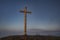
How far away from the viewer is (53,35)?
742cm

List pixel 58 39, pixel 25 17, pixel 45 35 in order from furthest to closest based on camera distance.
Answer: pixel 45 35 < pixel 58 39 < pixel 25 17

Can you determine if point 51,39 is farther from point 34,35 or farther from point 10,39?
point 10,39

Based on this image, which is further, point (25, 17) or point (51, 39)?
point (51, 39)

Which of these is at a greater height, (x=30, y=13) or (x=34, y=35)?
(x=30, y=13)

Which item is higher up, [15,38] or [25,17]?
[25,17]

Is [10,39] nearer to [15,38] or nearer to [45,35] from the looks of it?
[15,38]

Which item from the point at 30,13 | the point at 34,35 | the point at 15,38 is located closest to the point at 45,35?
the point at 34,35

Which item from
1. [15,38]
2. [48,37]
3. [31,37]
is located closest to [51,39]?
[48,37]

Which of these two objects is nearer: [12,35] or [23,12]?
[23,12]

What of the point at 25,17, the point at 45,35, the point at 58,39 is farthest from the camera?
the point at 45,35

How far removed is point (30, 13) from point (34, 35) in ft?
7.96

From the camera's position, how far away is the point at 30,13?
19.1 ft

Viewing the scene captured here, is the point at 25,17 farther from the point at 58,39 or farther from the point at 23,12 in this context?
the point at 58,39

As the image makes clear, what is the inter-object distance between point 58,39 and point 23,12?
3.19m
